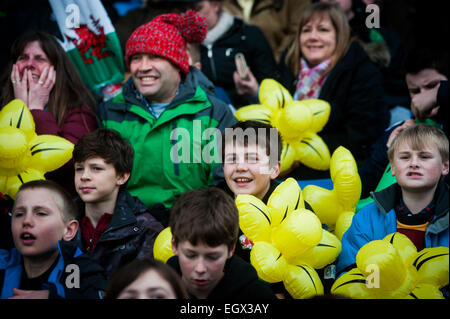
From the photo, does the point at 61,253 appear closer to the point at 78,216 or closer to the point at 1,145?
the point at 78,216

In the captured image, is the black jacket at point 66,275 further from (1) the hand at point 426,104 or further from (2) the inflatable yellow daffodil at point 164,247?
(1) the hand at point 426,104

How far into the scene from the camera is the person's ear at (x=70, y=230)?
2789 millimetres

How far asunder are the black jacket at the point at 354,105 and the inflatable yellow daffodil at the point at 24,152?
1.73 meters

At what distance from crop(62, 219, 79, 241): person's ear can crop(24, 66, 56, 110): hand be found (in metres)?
1.05

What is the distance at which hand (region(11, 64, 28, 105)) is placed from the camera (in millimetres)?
3594

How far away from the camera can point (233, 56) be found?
4465 millimetres

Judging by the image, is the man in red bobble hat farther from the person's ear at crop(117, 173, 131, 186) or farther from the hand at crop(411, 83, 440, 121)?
the hand at crop(411, 83, 440, 121)

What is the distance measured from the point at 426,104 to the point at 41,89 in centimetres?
226

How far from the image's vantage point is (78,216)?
10.1 ft

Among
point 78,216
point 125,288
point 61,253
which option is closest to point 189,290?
point 125,288

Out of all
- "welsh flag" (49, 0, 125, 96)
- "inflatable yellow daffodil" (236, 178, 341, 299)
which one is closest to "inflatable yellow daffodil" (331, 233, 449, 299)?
"inflatable yellow daffodil" (236, 178, 341, 299)

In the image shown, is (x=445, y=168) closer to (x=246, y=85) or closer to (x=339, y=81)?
(x=339, y=81)

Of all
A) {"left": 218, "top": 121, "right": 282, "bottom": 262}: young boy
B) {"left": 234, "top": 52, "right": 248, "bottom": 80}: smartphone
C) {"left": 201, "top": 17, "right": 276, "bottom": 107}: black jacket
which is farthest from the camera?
{"left": 201, "top": 17, "right": 276, "bottom": 107}: black jacket

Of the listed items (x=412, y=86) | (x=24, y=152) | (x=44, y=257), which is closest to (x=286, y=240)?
(x=44, y=257)
